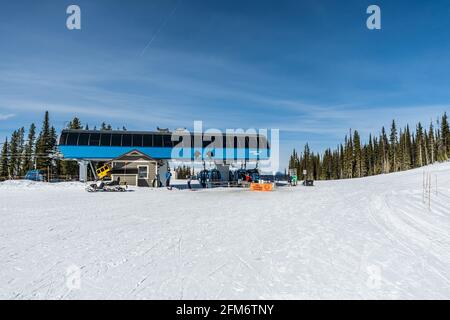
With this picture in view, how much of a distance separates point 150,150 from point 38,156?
23790 millimetres

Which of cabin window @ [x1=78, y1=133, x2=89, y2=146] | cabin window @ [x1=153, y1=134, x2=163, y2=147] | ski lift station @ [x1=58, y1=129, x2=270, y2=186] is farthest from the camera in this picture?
cabin window @ [x1=153, y1=134, x2=163, y2=147]

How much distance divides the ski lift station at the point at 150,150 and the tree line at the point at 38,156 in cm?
1489

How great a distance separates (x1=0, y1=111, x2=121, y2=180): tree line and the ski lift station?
48.8 feet

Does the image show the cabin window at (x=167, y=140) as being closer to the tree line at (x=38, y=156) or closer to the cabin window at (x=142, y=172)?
the cabin window at (x=142, y=172)

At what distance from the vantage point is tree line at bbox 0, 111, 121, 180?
54.0 metres

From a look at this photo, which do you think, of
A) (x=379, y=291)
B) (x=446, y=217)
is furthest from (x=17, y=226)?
(x=446, y=217)

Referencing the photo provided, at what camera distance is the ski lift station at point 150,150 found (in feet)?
104

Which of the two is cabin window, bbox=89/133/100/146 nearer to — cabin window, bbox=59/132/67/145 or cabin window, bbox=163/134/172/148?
cabin window, bbox=59/132/67/145

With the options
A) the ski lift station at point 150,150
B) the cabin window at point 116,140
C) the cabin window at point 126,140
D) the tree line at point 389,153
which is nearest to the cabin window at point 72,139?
the ski lift station at point 150,150

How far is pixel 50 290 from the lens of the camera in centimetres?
424

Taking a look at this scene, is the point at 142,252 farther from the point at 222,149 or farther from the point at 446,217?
the point at 222,149

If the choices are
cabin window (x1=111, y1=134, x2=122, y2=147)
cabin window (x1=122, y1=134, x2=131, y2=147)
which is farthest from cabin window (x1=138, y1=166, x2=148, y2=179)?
cabin window (x1=111, y1=134, x2=122, y2=147)

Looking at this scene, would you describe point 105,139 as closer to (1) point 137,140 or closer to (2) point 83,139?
(2) point 83,139
